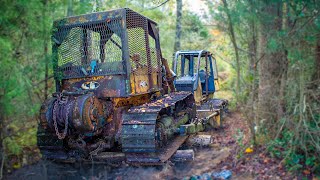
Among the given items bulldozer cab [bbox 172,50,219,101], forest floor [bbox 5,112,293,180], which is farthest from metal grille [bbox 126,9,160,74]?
bulldozer cab [bbox 172,50,219,101]

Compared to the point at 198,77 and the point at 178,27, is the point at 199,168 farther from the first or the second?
the point at 178,27

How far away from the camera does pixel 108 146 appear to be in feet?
15.0

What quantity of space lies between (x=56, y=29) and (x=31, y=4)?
0.55 metres

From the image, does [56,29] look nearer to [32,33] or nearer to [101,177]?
[32,33]

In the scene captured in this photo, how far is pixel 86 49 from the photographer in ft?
16.0

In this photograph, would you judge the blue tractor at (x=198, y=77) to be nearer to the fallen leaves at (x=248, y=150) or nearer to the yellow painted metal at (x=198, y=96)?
the yellow painted metal at (x=198, y=96)

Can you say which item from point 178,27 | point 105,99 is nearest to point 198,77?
point 105,99

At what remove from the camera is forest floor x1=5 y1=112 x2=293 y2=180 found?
572cm

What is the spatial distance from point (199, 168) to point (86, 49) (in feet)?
13.9

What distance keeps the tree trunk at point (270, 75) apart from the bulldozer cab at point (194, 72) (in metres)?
1.75

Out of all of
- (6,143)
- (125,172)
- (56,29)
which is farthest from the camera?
(125,172)

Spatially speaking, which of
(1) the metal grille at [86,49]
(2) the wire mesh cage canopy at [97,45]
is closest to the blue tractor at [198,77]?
(2) the wire mesh cage canopy at [97,45]

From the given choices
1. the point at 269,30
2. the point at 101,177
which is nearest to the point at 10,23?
the point at 101,177

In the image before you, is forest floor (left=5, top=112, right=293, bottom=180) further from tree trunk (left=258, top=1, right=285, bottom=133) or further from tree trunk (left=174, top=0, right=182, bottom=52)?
tree trunk (left=174, top=0, right=182, bottom=52)
